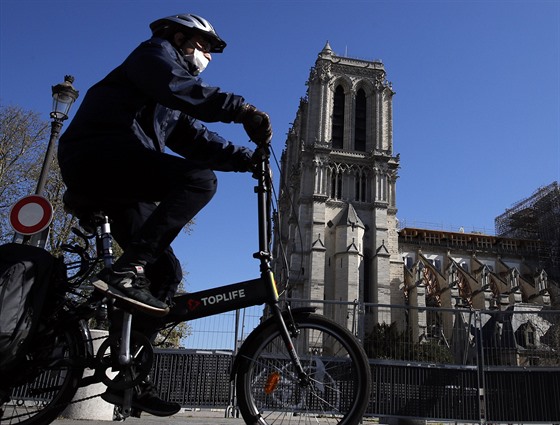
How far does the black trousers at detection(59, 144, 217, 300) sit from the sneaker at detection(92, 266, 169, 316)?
0.08 m

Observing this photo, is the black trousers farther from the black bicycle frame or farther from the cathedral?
the cathedral

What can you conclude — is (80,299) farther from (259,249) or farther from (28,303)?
(259,249)

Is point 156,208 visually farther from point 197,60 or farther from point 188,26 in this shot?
point 188,26

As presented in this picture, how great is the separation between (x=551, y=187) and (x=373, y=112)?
2432cm

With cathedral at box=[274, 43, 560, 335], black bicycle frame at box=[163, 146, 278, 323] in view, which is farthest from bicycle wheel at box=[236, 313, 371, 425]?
cathedral at box=[274, 43, 560, 335]

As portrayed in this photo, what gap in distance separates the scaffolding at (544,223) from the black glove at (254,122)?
63.7m

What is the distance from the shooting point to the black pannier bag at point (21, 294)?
252cm

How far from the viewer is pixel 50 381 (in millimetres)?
2771

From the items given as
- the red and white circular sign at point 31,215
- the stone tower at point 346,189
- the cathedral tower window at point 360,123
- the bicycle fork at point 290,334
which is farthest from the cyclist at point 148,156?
the cathedral tower window at point 360,123

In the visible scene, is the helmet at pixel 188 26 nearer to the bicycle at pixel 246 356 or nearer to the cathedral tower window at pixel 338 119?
A: the bicycle at pixel 246 356

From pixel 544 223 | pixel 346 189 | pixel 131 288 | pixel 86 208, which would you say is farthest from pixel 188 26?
pixel 544 223

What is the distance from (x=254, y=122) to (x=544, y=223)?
66656mm

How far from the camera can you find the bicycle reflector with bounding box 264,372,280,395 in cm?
292

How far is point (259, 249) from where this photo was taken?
3.02 meters
